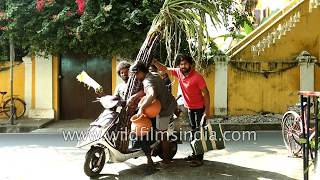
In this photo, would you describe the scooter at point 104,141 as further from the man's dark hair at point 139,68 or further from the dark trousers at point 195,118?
the dark trousers at point 195,118

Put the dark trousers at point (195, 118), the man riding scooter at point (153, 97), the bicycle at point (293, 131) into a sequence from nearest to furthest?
the man riding scooter at point (153, 97)
the dark trousers at point (195, 118)
the bicycle at point (293, 131)

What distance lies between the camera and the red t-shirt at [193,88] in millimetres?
6895

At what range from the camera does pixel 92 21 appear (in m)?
11.5

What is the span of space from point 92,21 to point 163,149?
568 centimetres

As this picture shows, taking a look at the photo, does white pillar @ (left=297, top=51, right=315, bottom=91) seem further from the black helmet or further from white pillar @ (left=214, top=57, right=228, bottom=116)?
the black helmet

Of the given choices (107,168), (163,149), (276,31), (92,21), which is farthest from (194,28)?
(276,31)

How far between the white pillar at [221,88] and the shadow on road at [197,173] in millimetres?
6116

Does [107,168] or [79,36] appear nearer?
[107,168]

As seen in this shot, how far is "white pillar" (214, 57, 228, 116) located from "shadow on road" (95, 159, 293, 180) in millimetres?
6116

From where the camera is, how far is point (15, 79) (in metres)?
13.5

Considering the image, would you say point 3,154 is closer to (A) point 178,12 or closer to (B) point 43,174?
(B) point 43,174

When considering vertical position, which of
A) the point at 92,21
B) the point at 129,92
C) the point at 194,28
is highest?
the point at 92,21

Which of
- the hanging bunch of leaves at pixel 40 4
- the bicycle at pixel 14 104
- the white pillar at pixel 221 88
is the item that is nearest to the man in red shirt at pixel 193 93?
the white pillar at pixel 221 88

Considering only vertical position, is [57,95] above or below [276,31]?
below
